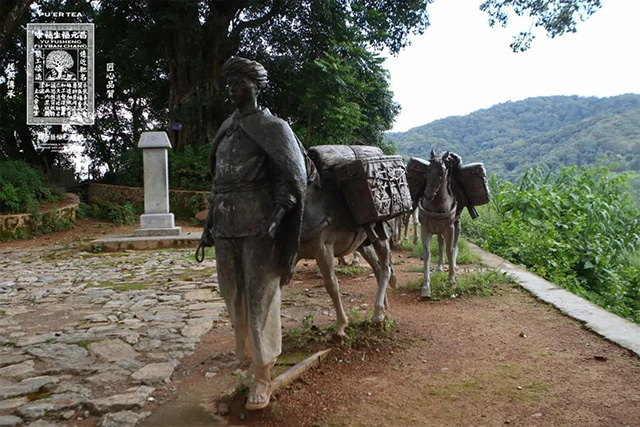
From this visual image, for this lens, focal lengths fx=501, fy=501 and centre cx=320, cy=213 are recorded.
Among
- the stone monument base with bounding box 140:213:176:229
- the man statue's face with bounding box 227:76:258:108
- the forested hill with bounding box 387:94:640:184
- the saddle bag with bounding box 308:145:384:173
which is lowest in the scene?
the stone monument base with bounding box 140:213:176:229

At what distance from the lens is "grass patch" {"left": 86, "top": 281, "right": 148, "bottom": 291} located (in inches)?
273

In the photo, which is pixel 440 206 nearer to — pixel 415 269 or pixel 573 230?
pixel 415 269

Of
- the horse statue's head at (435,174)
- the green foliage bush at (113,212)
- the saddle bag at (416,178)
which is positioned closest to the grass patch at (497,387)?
the horse statue's head at (435,174)

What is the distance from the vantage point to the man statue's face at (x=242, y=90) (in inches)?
125

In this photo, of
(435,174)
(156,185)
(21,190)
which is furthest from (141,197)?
(435,174)

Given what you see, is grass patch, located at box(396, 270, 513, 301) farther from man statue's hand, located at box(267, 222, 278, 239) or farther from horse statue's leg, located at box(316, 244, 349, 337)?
man statue's hand, located at box(267, 222, 278, 239)

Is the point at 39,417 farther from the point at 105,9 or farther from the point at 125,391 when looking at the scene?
the point at 105,9

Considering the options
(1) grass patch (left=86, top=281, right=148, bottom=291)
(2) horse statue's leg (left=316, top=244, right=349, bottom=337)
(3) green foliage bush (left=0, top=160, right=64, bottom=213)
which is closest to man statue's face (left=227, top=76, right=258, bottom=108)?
(2) horse statue's leg (left=316, top=244, right=349, bottom=337)

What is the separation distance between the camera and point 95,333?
487 centimetres

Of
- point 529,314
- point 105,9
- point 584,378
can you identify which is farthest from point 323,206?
point 105,9

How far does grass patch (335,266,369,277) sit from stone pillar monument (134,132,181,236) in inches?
221

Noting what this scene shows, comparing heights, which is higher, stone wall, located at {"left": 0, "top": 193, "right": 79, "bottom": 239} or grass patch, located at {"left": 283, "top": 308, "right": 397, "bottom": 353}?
stone wall, located at {"left": 0, "top": 193, "right": 79, "bottom": 239}

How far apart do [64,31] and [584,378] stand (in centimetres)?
1584

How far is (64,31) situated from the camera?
14.6m
